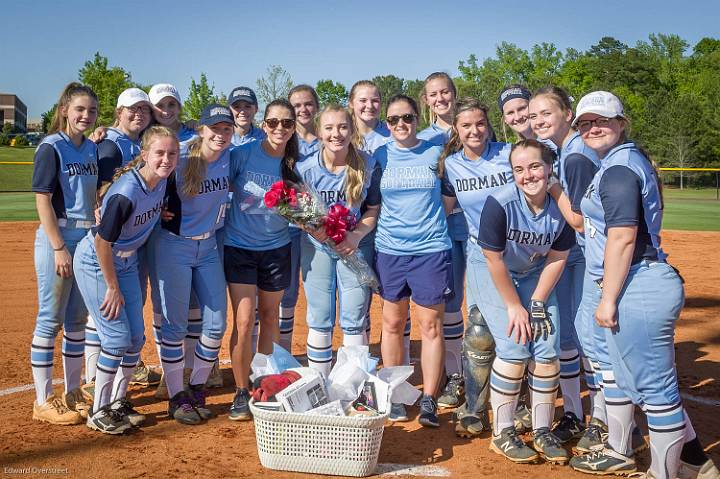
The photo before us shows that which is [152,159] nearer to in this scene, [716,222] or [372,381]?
[372,381]

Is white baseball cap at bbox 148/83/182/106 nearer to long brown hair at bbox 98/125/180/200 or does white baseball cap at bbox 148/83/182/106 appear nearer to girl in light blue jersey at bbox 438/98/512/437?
long brown hair at bbox 98/125/180/200

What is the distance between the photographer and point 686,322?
7.96 meters

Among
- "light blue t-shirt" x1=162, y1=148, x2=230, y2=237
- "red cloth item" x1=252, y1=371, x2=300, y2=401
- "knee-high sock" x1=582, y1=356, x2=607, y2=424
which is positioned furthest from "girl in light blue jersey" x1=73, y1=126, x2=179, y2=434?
"knee-high sock" x1=582, y1=356, x2=607, y2=424

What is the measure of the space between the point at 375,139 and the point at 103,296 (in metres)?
2.37

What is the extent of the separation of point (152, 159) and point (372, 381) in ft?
6.26

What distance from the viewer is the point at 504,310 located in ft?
13.9

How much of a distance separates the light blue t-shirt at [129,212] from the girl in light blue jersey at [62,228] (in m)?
0.26

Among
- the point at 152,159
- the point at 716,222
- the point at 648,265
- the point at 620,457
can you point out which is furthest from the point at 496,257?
the point at 716,222

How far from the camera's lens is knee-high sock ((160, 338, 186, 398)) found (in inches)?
192

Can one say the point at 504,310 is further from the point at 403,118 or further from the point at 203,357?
the point at 203,357

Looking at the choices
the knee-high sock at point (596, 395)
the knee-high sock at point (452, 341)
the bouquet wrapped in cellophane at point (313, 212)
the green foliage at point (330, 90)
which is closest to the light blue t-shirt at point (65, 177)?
the bouquet wrapped in cellophane at point (313, 212)

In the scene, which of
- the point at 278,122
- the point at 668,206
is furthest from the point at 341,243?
the point at 668,206

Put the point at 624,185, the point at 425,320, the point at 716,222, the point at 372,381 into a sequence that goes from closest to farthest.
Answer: the point at 624,185, the point at 372,381, the point at 425,320, the point at 716,222

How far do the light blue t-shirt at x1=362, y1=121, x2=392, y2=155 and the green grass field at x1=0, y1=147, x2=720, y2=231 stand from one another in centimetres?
1392
